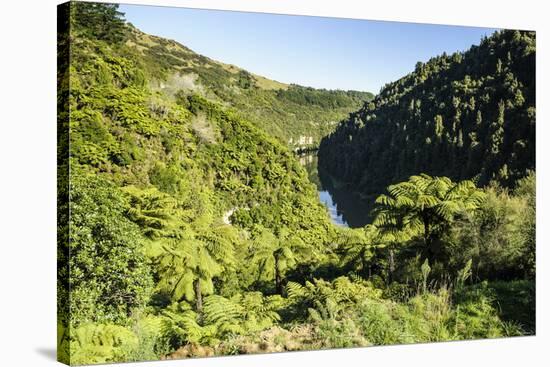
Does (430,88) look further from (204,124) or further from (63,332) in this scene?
(63,332)

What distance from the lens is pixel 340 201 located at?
11125mm

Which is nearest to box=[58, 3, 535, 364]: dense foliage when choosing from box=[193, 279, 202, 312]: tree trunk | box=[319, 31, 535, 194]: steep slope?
box=[193, 279, 202, 312]: tree trunk

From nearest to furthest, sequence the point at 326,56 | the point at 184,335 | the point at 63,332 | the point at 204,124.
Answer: the point at 63,332 < the point at 184,335 < the point at 204,124 < the point at 326,56

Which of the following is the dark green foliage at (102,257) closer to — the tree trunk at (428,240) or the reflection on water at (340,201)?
the reflection on water at (340,201)

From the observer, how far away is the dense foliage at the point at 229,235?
880 cm

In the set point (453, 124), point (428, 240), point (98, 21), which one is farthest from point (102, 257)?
point (453, 124)

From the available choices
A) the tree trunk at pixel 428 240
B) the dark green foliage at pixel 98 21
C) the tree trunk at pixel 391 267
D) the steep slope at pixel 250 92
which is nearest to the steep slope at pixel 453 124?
the steep slope at pixel 250 92

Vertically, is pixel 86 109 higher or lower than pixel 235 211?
higher

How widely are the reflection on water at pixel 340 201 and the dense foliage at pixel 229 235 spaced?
0.12 m

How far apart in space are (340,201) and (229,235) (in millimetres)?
1952

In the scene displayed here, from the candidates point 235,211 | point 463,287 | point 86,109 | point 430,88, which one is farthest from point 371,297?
point 86,109

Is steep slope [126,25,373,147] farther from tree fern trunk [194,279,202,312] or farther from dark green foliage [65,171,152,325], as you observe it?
tree fern trunk [194,279,202,312]

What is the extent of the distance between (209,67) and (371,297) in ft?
12.5

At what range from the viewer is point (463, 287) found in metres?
11.1
